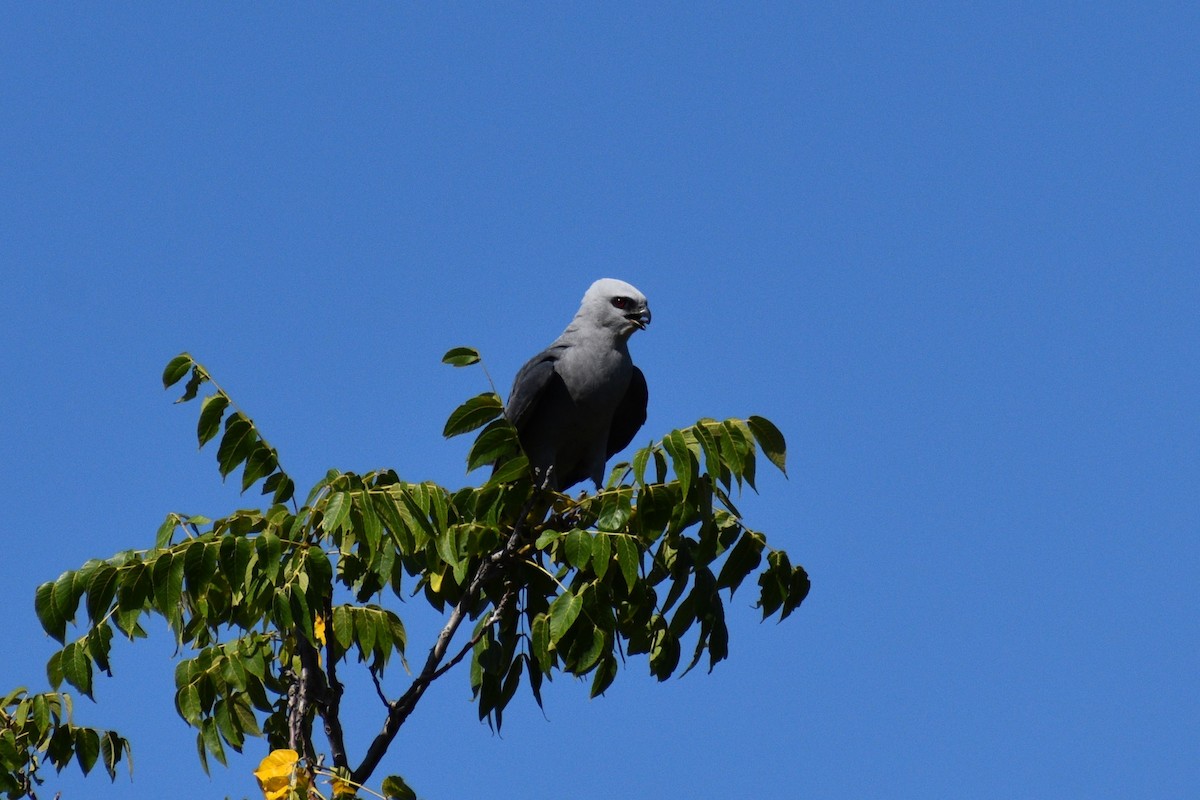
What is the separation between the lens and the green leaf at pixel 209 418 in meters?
5.48

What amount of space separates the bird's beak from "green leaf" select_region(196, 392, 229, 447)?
3.31 meters

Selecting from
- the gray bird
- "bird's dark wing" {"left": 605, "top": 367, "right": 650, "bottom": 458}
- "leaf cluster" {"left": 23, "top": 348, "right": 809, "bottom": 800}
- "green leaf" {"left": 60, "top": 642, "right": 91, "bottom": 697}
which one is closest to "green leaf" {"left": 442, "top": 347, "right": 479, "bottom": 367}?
"leaf cluster" {"left": 23, "top": 348, "right": 809, "bottom": 800}

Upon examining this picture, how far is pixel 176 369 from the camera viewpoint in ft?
18.6

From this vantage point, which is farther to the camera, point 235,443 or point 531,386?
point 531,386

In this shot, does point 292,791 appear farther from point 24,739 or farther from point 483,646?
point 24,739

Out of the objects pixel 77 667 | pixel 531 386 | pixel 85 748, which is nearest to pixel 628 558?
pixel 77 667

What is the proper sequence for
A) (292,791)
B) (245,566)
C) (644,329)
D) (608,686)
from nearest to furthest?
(292,791), (245,566), (608,686), (644,329)

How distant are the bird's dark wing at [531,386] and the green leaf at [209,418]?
286cm

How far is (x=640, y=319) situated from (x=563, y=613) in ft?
11.7

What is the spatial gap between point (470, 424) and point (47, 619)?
5.35 feet

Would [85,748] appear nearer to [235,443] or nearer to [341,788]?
[235,443]

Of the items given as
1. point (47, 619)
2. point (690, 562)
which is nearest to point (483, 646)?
point (690, 562)

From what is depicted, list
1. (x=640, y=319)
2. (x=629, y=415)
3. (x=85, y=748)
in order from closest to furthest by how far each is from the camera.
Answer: (x=85, y=748) < (x=640, y=319) < (x=629, y=415)

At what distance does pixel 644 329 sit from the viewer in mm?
8359
